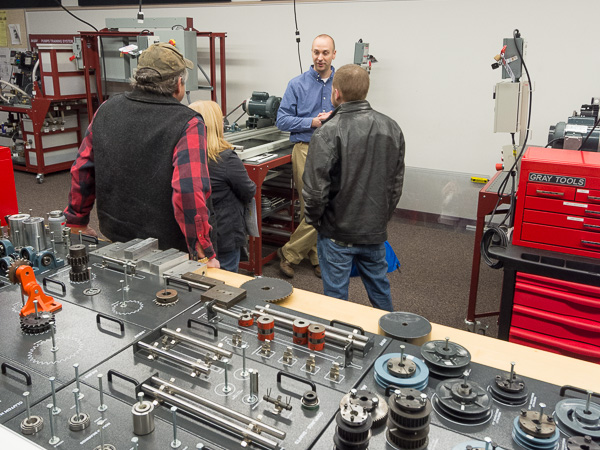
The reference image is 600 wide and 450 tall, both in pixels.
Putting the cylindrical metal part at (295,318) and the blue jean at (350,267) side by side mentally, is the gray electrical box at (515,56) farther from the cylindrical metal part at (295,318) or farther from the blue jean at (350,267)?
the cylindrical metal part at (295,318)

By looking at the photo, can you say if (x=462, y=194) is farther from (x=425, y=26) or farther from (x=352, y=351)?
(x=352, y=351)

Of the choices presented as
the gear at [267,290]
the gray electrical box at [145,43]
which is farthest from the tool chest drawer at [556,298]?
the gray electrical box at [145,43]

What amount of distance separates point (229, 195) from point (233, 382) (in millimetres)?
1551

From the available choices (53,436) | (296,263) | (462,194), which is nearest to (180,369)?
(53,436)

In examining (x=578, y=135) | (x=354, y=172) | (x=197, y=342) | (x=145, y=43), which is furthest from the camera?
(x=145, y=43)

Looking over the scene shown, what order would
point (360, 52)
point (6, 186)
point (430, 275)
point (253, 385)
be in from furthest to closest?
1. point (360, 52)
2. point (430, 275)
3. point (6, 186)
4. point (253, 385)

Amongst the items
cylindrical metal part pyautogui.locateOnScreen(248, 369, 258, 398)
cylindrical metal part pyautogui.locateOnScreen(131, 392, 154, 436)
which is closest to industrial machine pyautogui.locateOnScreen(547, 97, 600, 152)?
cylindrical metal part pyautogui.locateOnScreen(248, 369, 258, 398)

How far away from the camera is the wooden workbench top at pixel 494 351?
116 centimetres

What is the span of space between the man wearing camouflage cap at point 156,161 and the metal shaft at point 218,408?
0.82 metres

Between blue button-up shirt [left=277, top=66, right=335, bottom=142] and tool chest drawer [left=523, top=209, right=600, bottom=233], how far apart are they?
1.88 m

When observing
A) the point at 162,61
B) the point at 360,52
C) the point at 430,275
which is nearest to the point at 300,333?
the point at 162,61

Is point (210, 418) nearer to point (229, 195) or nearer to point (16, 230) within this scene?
point (16, 230)

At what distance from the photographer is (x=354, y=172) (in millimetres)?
2318

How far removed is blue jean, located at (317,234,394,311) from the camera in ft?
7.99
